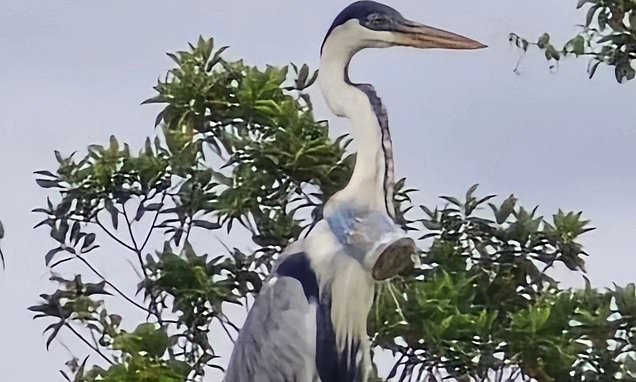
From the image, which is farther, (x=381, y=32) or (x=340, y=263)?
(x=381, y=32)

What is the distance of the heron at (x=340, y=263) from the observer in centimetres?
320

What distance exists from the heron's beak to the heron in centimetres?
3

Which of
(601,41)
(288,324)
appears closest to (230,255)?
(601,41)

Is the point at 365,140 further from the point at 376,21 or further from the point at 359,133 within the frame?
the point at 376,21

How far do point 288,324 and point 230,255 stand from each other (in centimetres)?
200

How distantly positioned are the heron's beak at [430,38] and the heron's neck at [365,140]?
0.61 ft

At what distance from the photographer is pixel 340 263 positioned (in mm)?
3230

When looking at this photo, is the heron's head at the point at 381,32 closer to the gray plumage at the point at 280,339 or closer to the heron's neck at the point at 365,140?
the heron's neck at the point at 365,140

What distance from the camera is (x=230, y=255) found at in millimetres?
5258

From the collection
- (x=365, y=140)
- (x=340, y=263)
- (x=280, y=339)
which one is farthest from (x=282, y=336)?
(x=365, y=140)

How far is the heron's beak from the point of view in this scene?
342 centimetres

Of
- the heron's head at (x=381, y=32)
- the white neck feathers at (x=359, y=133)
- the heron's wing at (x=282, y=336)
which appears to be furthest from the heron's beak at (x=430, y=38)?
the heron's wing at (x=282, y=336)

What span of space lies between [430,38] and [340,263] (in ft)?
1.92

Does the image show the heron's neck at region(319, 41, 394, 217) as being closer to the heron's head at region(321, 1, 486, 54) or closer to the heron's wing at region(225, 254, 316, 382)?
the heron's head at region(321, 1, 486, 54)
